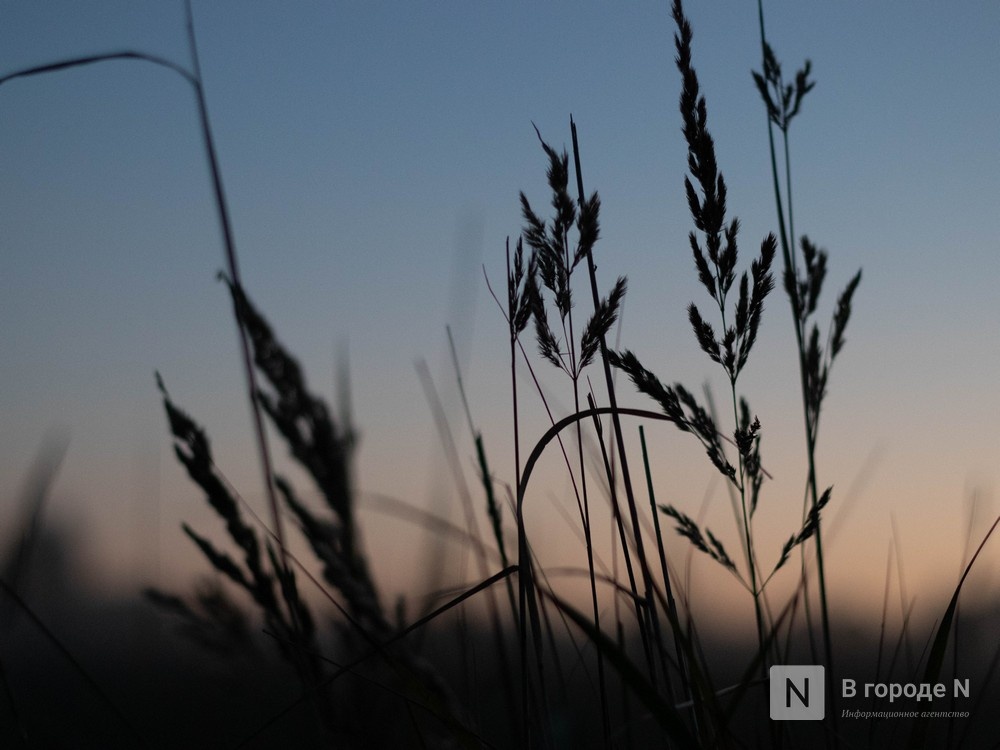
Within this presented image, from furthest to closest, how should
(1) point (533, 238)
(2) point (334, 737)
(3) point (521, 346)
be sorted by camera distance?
(3) point (521, 346), (1) point (533, 238), (2) point (334, 737)

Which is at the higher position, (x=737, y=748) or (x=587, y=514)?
(x=587, y=514)

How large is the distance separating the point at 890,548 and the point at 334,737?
1419mm

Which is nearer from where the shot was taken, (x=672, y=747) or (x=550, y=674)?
(x=672, y=747)

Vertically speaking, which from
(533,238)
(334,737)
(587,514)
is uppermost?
→ (533,238)

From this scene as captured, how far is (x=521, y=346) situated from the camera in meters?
1.40

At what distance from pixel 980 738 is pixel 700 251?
1822mm

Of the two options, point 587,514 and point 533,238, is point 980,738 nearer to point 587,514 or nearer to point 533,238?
point 587,514

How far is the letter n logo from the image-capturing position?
135cm

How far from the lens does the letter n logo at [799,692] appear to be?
1.35 metres

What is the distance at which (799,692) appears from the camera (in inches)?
56.7

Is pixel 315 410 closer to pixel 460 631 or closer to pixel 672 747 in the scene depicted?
pixel 672 747

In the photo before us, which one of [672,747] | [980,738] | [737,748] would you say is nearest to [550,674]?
[672,747]

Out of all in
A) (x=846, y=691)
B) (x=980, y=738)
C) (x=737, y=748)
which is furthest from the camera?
(x=980, y=738)

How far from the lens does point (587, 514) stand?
4.38 ft
